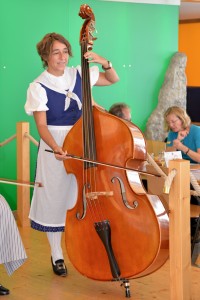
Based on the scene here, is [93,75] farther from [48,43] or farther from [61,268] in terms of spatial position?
[61,268]

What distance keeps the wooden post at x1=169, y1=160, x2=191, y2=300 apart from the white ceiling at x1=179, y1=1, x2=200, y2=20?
5.74m

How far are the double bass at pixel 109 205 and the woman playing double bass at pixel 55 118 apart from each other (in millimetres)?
372

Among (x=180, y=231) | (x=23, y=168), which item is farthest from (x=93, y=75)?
(x=23, y=168)

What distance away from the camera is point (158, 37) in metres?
8.13

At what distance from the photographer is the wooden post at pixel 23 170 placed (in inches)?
253

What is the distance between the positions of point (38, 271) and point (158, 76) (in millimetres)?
3918

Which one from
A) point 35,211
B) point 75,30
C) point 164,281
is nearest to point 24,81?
point 75,30

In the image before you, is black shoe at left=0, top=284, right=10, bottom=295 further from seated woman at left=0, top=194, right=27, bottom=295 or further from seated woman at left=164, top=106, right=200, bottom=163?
seated woman at left=164, top=106, right=200, bottom=163

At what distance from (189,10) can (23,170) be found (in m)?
4.63

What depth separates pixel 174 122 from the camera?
5.68 metres

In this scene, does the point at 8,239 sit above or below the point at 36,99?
below

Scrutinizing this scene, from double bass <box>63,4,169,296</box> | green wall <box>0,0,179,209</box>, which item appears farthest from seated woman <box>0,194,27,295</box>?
green wall <box>0,0,179,209</box>

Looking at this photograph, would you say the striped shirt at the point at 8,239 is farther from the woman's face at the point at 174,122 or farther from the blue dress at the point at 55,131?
the woman's face at the point at 174,122

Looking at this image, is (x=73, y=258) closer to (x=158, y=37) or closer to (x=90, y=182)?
(x=90, y=182)
